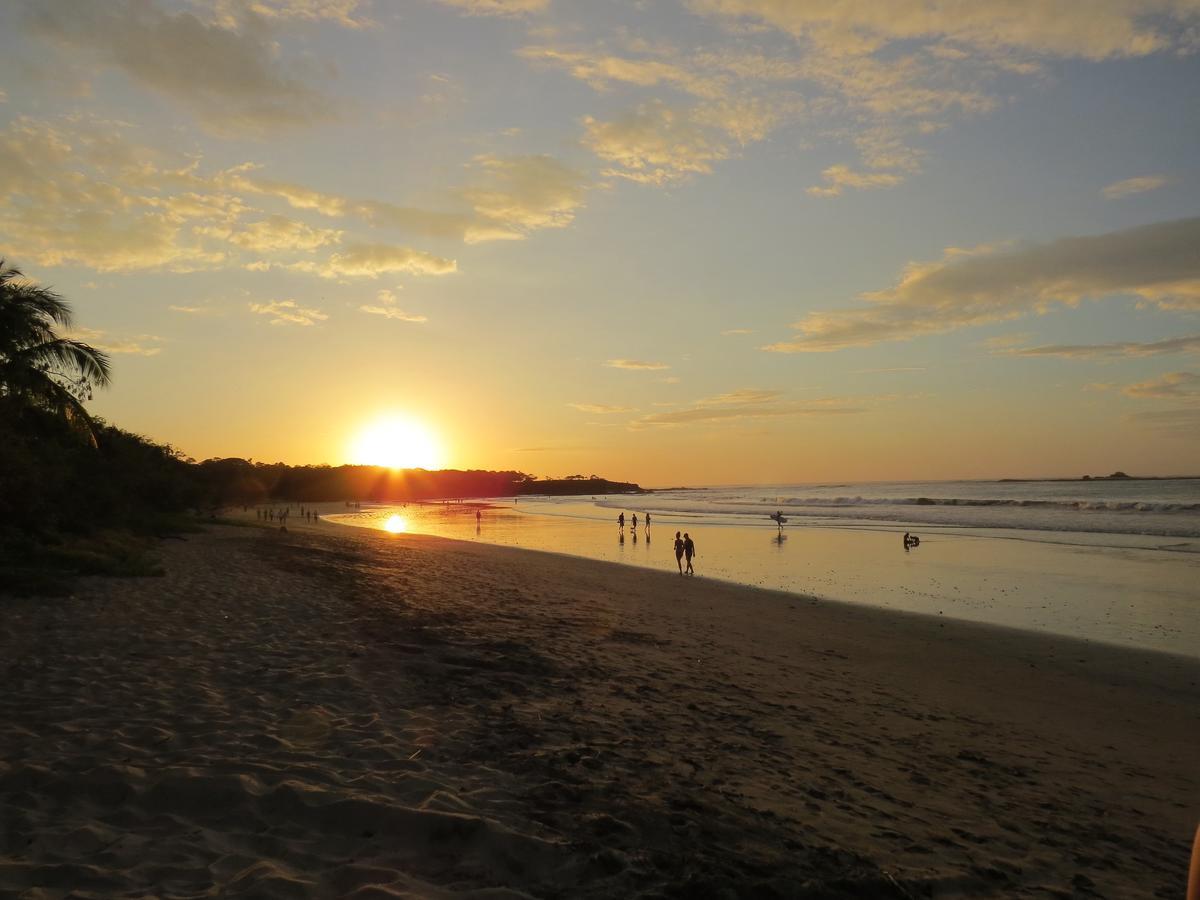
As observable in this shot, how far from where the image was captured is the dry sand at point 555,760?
4.78m

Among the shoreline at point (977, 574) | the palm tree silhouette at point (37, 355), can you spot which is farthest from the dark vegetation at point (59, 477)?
the shoreline at point (977, 574)

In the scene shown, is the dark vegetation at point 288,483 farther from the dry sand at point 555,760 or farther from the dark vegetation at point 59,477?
the dry sand at point 555,760

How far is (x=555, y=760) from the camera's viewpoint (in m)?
6.73

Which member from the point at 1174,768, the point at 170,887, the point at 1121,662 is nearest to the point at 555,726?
the point at 170,887

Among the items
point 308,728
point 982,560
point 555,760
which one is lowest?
point 982,560

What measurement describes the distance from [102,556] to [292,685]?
1167cm

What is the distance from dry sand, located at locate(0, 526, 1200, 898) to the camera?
15.7 feet

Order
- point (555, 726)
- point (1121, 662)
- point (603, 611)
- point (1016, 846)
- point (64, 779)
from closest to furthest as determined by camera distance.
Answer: point (64, 779), point (1016, 846), point (555, 726), point (1121, 662), point (603, 611)

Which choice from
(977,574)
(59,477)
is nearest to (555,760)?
(59,477)


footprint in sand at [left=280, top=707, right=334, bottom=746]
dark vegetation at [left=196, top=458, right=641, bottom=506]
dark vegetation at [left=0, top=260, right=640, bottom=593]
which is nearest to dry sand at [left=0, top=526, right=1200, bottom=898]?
footprint in sand at [left=280, top=707, right=334, bottom=746]

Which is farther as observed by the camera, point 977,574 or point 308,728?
point 977,574

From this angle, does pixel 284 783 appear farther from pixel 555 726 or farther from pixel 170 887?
pixel 555 726

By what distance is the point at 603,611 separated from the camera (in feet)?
55.5

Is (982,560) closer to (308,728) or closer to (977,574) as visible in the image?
(977,574)
